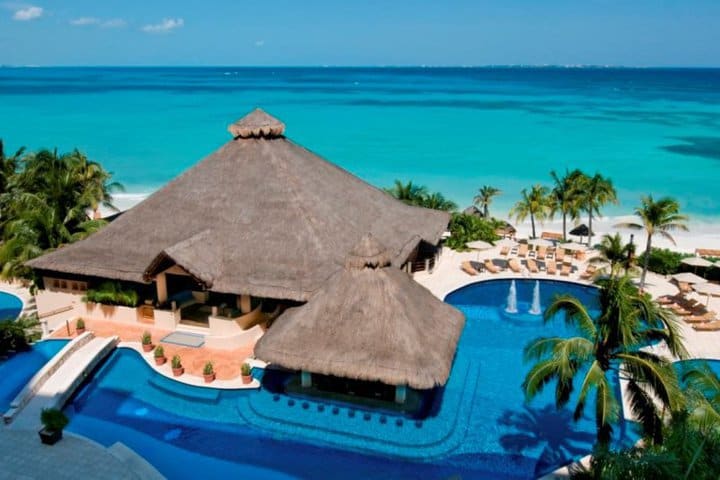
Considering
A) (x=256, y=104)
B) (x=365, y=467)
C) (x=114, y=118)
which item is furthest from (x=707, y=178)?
(x=256, y=104)

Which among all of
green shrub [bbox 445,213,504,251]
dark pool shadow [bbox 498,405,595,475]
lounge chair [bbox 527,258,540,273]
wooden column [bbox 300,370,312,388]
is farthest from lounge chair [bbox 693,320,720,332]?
wooden column [bbox 300,370,312,388]

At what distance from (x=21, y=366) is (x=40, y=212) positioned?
6.09m

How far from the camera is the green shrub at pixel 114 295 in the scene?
17.2m

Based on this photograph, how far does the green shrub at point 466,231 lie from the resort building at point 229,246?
16.8 feet

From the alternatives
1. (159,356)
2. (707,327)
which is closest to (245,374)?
(159,356)

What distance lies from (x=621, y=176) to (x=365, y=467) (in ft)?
141

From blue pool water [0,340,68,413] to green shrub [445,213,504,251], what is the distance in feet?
51.1

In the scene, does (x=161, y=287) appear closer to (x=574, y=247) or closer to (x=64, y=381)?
(x=64, y=381)

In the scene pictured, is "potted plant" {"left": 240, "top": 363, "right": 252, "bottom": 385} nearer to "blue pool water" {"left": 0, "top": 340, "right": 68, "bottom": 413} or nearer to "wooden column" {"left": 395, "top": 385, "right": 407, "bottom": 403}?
"wooden column" {"left": 395, "top": 385, "right": 407, "bottom": 403}

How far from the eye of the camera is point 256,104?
4291 inches

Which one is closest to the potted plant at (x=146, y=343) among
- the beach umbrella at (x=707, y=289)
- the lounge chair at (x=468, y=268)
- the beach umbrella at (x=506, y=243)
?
the lounge chair at (x=468, y=268)

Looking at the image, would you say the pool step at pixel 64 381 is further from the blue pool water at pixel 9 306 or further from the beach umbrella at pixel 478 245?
the beach umbrella at pixel 478 245

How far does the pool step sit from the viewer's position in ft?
40.3

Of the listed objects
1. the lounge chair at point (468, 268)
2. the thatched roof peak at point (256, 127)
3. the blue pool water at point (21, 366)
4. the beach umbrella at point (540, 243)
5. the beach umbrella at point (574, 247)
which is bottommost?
the blue pool water at point (21, 366)
